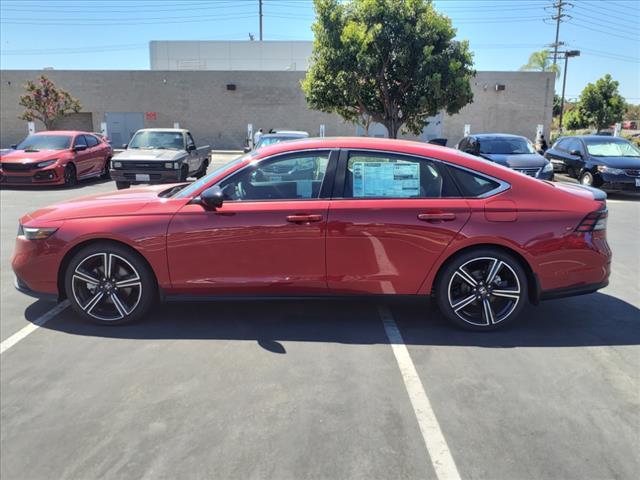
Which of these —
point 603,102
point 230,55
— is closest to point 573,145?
point 603,102

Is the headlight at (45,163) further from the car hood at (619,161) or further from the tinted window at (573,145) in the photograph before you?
the tinted window at (573,145)

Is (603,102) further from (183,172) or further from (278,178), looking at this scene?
(278,178)

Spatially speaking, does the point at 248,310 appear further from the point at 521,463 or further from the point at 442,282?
the point at 521,463

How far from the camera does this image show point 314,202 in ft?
14.0

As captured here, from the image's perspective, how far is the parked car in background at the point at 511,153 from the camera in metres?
12.8

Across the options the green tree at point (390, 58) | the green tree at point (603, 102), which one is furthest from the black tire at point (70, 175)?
the green tree at point (603, 102)

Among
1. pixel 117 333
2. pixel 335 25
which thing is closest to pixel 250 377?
pixel 117 333

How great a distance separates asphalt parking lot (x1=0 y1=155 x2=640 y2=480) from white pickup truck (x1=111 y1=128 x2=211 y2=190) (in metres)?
8.02

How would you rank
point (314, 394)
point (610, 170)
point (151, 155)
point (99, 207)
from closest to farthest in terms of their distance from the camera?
point (314, 394) → point (99, 207) → point (151, 155) → point (610, 170)

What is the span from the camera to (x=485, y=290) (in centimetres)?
434

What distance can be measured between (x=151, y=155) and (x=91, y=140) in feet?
13.1

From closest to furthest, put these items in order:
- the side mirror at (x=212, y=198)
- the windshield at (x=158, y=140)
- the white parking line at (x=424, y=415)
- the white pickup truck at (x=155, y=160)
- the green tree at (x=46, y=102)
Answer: the white parking line at (x=424, y=415), the side mirror at (x=212, y=198), the white pickup truck at (x=155, y=160), the windshield at (x=158, y=140), the green tree at (x=46, y=102)

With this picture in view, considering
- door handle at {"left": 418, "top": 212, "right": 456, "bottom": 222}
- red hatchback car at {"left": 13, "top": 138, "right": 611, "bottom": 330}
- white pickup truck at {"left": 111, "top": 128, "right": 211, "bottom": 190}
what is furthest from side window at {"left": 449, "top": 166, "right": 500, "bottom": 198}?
white pickup truck at {"left": 111, "top": 128, "right": 211, "bottom": 190}

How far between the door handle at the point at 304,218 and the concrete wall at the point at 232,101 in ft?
99.4
